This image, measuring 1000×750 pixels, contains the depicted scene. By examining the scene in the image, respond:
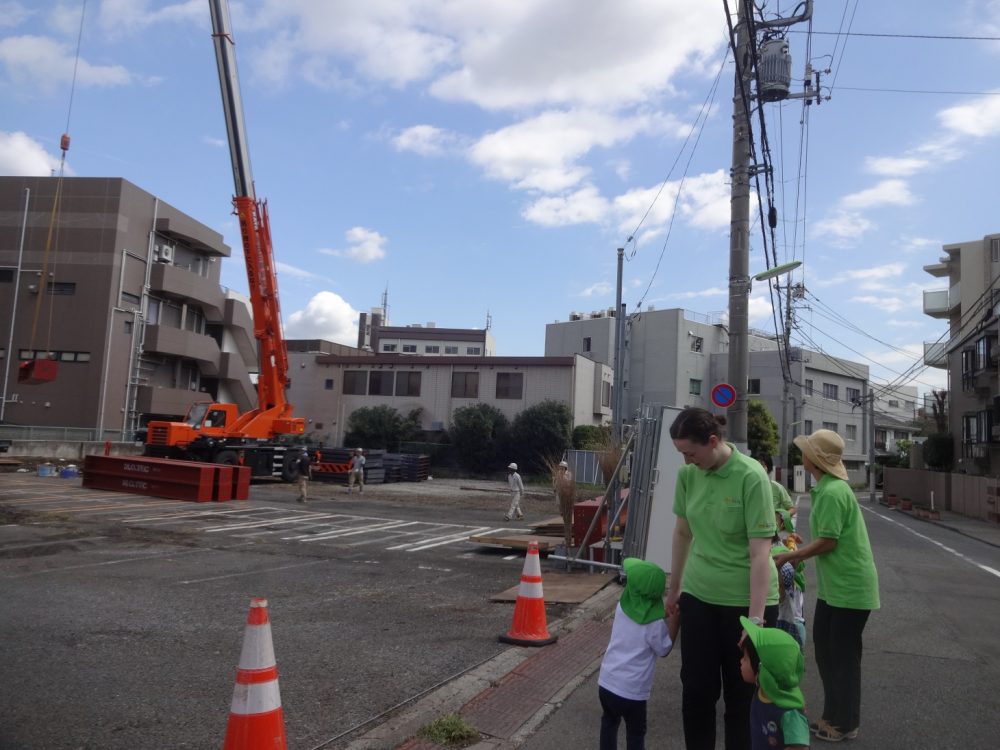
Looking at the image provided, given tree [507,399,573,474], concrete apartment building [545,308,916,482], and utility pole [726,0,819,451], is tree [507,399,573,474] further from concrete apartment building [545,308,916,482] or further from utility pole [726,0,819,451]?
utility pole [726,0,819,451]

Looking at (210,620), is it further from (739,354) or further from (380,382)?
(380,382)

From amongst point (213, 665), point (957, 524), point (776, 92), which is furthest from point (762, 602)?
point (957, 524)

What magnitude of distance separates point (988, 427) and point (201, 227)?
41.4 metres

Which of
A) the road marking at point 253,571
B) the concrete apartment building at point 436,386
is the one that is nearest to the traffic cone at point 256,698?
the road marking at point 253,571

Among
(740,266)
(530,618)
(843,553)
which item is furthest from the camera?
(740,266)

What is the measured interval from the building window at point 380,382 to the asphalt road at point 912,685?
3623 cm

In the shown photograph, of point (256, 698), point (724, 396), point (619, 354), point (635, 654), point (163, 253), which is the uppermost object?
point (163, 253)

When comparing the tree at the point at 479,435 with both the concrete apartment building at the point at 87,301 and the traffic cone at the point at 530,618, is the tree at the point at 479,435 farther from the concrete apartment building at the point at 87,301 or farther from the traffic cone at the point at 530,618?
the traffic cone at the point at 530,618

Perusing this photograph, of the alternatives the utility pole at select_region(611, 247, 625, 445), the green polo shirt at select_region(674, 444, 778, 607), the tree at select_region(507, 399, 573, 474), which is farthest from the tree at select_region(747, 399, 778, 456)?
the green polo shirt at select_region(674, 444, 778, 607)

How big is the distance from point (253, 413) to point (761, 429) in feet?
107

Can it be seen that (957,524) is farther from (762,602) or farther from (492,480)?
(762,602)

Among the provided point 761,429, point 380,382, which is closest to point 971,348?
point 761,429

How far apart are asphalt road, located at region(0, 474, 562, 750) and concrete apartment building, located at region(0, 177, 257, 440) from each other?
23.3m

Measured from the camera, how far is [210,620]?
7082mm
